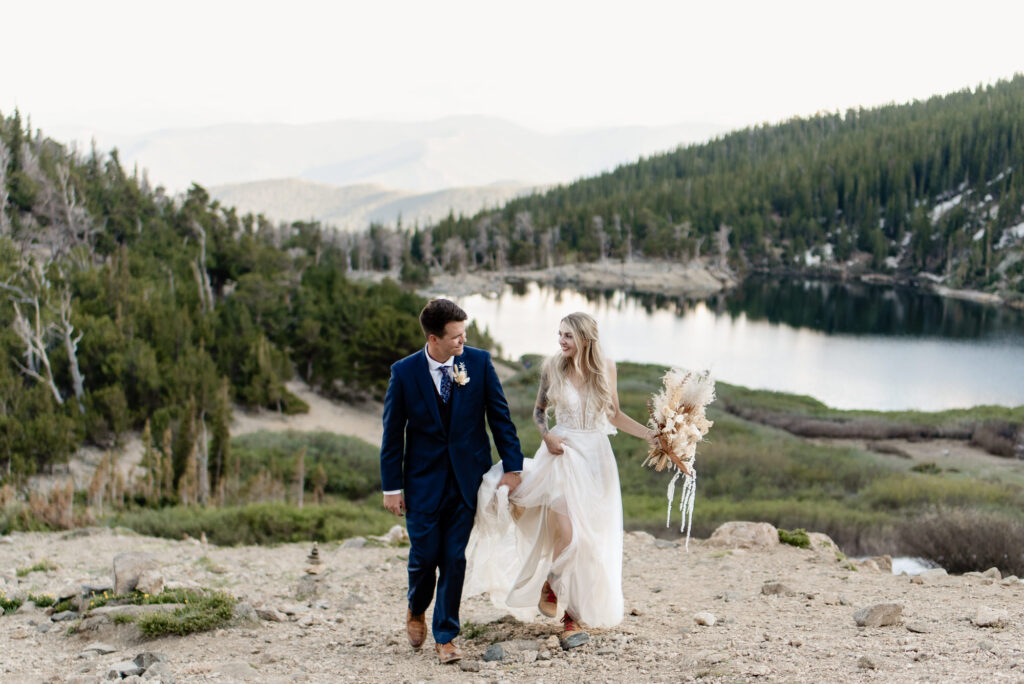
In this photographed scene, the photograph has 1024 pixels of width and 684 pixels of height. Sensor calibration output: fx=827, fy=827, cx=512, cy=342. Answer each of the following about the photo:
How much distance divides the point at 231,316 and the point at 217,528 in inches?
840

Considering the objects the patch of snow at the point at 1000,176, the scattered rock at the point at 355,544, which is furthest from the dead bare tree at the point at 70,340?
the patch of snow at the point at 1000,176

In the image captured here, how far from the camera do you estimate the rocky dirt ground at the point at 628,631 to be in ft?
14.2

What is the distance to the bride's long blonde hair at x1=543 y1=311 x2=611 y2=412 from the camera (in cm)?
483

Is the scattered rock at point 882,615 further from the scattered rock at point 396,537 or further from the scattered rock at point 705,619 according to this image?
the scattered rock at point 396,537

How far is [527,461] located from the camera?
5.04 m

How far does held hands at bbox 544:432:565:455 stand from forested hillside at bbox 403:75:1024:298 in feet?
309

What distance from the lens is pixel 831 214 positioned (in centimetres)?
11488

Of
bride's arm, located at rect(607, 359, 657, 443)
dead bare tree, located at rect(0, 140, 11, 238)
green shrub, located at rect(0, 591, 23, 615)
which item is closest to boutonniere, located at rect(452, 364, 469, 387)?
bride's arm, located at rect(607, 359, 657, 443)

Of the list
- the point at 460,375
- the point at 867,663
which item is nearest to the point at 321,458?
the point at 460,375

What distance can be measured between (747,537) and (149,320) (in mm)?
21817

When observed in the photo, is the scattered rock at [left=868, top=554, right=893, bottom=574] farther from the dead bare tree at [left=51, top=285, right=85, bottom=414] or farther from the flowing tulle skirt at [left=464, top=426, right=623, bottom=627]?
the dead bare tree at [left=51, top=285, right=85, bottom=414]

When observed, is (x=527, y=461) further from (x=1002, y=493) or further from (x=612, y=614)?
(x=1002, y=493)

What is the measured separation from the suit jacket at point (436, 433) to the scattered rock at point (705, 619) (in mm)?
1708

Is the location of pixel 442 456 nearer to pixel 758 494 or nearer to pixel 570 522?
pixel 570 522
